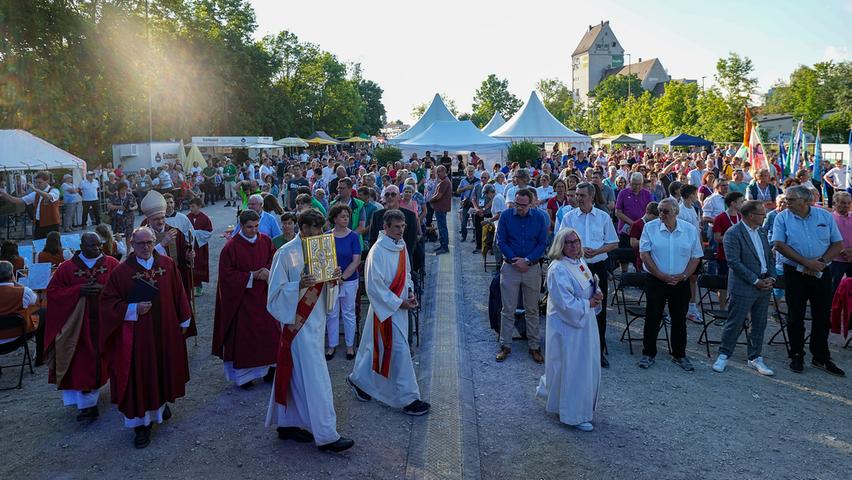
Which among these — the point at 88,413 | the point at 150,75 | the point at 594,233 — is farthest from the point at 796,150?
the point at 150,75

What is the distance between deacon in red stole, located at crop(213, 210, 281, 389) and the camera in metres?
6.29

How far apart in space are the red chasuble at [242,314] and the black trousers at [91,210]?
50.6ft

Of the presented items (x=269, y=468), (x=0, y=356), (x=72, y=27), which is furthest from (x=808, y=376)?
(x=72, y=27)

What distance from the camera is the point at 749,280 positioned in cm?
656

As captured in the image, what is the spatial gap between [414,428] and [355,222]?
3.92 metres

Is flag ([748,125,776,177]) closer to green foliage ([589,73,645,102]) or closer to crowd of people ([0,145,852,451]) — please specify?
crowd of people ([0,145,852,451])

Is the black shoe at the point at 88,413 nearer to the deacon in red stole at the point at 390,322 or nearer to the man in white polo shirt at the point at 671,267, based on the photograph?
the deacon in red stole at the point at 390,322

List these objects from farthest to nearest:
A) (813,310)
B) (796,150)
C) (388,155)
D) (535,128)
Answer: (388,155) → (535,128) → (796,150) → (813,310)

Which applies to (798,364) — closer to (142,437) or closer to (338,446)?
(338,446)

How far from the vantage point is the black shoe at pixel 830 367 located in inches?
260

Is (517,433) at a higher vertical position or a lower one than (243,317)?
lower

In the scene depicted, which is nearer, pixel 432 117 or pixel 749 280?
pixel 749 280

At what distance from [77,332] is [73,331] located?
36mm

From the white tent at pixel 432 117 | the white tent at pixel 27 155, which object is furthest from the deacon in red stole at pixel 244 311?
the white tent at pixel 432 117
